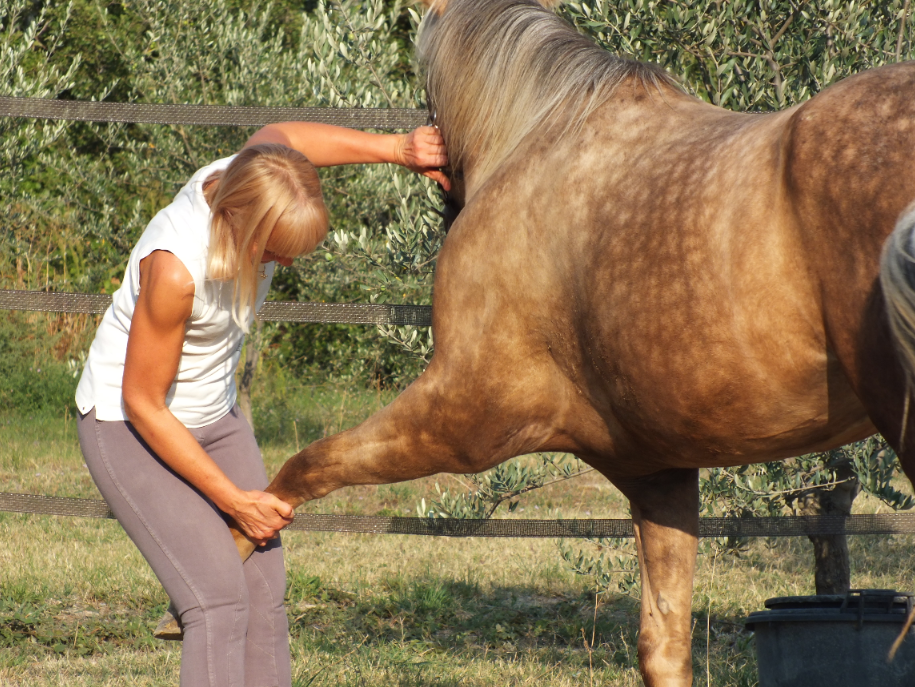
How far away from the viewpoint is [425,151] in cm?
267

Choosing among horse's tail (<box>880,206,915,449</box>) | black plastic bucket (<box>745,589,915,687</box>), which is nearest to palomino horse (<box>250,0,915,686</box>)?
horse's tail (<box>880,206,915,449</box>)

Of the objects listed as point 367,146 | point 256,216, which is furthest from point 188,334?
point 367,146

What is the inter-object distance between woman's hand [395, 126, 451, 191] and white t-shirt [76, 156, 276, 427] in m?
0.54

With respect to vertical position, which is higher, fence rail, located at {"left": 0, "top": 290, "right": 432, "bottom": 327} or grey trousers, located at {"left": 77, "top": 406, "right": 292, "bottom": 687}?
fence rail, located at {"left": 0, "top": 290, "right": 432, "bottom": 327}

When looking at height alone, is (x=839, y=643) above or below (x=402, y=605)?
above

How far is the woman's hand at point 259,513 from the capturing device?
2.29 metres

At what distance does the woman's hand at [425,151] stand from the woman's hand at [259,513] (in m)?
1.03

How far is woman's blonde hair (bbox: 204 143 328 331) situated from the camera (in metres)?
2.12

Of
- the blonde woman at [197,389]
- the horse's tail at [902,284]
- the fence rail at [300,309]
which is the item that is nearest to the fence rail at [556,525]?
the fence rail at [300,309]

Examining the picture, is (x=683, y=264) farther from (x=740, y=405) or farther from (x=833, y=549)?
(x=833, y=549)

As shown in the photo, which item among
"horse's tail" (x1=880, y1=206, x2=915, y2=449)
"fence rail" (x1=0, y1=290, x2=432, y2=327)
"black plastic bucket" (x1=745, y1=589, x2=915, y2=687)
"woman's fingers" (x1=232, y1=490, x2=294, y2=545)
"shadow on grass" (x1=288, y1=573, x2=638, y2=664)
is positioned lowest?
"shadow on grass" (x1=288, y1=573, x2=638, y2=664)

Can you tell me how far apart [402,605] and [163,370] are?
2292 mm

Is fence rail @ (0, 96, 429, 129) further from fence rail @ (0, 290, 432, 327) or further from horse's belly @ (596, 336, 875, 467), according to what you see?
horse's belly @ (596, 336, 875, 467)

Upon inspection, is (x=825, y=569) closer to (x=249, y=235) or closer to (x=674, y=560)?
(x=674, y=560)
